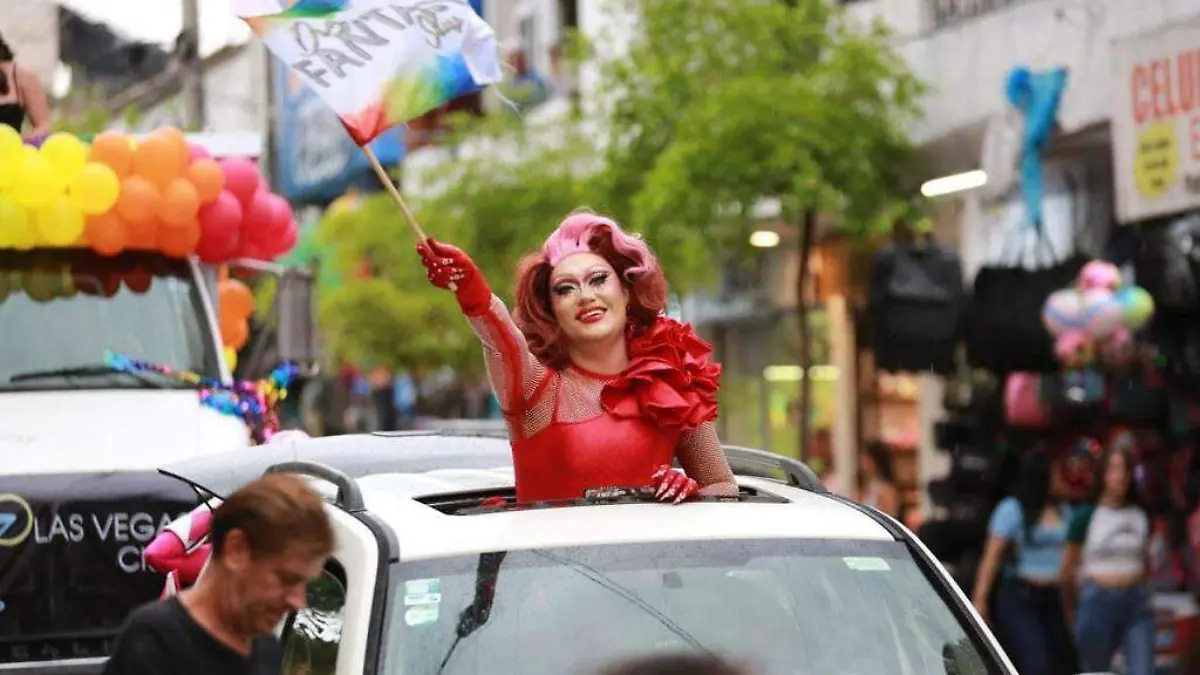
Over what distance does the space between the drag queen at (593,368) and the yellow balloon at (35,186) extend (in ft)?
14.1

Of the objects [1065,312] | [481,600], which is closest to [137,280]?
[1065,312]

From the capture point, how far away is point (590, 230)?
6.09 metres

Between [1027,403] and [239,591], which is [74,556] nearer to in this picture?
[239,591]

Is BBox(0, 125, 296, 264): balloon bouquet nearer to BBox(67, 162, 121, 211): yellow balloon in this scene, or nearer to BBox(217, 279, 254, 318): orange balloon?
BBox(67, 162, 121, 211): yellow balloon

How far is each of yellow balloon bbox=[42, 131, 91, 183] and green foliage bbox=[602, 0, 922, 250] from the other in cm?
761

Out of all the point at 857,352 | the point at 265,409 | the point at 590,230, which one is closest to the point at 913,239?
the point at 857,352

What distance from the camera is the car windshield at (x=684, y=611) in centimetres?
478

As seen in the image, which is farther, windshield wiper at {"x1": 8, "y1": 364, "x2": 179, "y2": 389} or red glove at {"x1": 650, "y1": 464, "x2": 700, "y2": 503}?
windshield wiper at {"x1": 8, "y1": 364, "x2": 179, "y2": 389}

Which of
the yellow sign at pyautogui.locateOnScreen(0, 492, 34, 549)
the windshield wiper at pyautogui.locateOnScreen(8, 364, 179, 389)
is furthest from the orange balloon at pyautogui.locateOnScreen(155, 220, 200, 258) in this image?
the yellow sign at pyautogui.locateOnScreen(0, 492, 34, 549)

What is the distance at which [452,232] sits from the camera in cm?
2733

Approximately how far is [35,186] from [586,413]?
15.6 ft

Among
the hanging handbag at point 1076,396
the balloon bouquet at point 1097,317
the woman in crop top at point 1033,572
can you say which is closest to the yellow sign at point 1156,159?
the balloon bouquet at point 1097,317

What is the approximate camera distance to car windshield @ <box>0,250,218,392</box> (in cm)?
983

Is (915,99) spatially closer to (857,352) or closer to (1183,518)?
(857,352)
